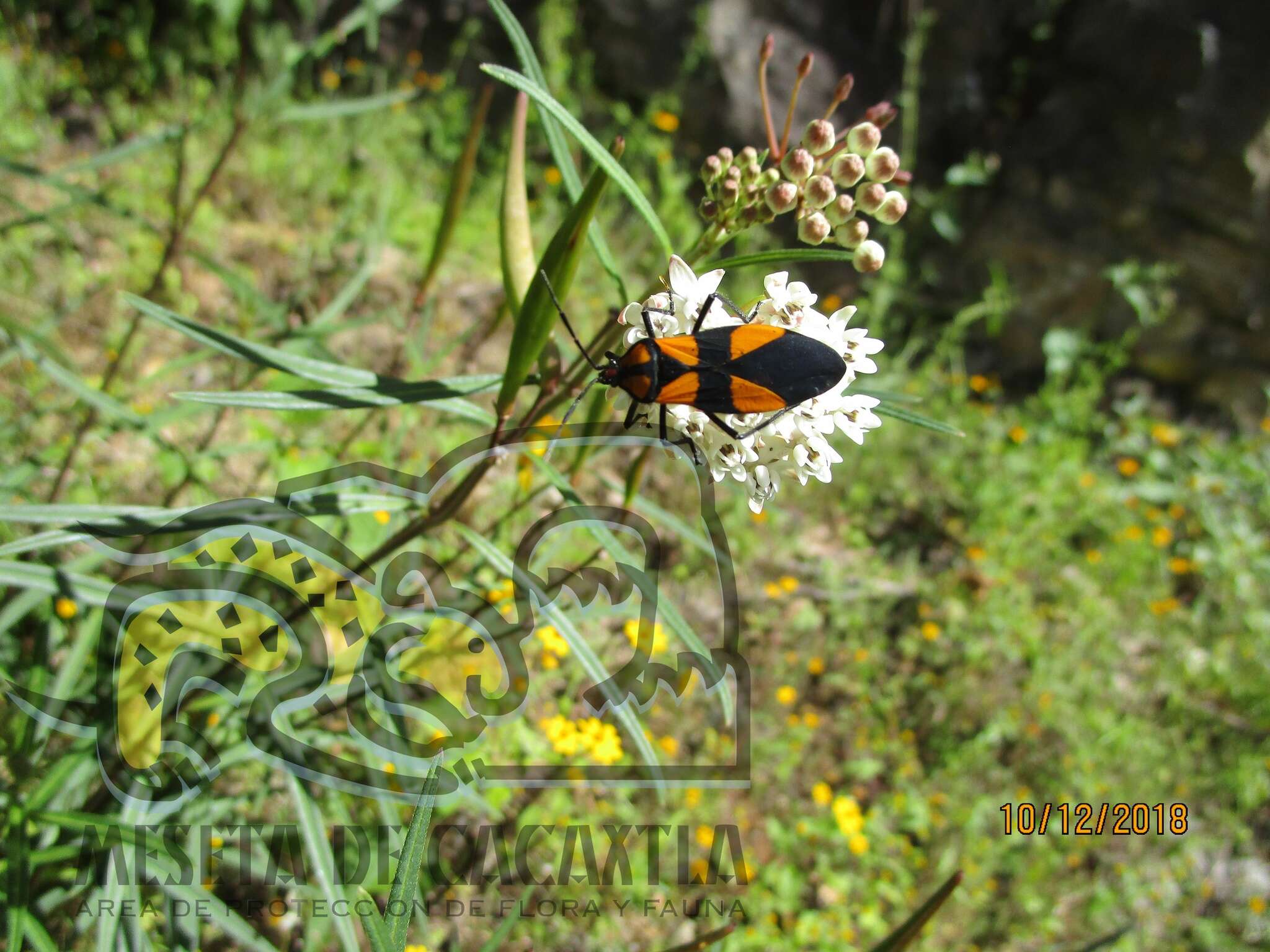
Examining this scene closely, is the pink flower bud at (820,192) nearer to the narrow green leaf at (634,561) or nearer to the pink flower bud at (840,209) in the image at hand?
the pink flower bud at (840,209)

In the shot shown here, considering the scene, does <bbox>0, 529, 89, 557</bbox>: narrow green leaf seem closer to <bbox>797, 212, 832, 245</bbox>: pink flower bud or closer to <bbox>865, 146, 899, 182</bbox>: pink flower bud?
<bbox>797, 212, 832, 245</bbox>: pink flower bud

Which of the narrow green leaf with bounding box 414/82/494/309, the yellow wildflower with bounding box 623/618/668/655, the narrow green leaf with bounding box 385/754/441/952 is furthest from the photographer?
the yellow wildflower with bounding box 623/618/668/655

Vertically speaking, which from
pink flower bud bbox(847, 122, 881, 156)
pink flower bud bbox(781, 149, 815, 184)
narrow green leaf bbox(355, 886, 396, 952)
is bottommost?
narrow green leaf bbox(355, 886, 396, 952)

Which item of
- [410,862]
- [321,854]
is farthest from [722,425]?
[321,854]

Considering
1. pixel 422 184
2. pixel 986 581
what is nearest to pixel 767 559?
pixel 986 581

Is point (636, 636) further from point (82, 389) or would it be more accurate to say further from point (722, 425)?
point (82, 389)

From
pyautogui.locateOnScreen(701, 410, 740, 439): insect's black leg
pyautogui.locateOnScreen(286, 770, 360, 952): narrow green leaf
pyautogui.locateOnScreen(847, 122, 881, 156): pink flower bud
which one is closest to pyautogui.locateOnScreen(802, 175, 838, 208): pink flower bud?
pyautogui.locateOnScreen(847, 122, 881, 156): pink flower bud

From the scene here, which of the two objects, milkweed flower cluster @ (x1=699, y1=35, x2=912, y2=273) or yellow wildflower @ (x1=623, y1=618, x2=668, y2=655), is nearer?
milkweed flower cluster @ (x1=699, y1=35, x2=912, y2=273)
